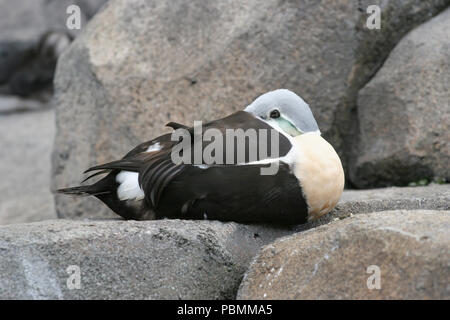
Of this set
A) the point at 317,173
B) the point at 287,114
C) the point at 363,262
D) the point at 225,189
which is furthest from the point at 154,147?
the point at 363,262

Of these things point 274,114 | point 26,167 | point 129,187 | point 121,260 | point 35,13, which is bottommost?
point 26,167

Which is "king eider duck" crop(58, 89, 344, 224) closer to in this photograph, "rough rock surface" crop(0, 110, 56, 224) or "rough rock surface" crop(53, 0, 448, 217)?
"rough rock surface" crop(53, 0, 448, 217)

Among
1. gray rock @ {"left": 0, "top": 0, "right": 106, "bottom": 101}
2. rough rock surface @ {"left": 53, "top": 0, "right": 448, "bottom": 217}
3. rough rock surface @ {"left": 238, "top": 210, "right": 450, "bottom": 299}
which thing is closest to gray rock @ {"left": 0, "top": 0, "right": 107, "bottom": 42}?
gray rock @ {"left": 0, "top": 0, "right": 106, "bottom": 101}

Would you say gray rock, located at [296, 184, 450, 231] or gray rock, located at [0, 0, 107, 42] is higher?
gray rock, located at [0, 0, 107, 42]

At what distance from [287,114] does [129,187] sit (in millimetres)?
775

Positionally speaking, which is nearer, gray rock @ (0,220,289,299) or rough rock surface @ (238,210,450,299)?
rough rock surface @ (238,210,450,299)

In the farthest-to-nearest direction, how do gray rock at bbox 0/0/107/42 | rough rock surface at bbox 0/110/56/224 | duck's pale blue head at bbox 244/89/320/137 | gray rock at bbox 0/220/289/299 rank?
gray rock at bbox 0/0/107/42 → rough rock surface at bbox 0/110/56/224 → duck's pale blue head at bbox 244/89/320/137 → gray rock at bbox 0/220/289/299

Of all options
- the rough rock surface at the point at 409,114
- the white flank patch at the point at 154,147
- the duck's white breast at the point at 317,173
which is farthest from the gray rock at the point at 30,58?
the duck's white breast at the point at 317,173

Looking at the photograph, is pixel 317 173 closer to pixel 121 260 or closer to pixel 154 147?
pixel 154 147

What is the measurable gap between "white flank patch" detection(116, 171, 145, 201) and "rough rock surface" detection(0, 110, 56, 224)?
2.48m

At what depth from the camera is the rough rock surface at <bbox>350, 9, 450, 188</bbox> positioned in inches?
164

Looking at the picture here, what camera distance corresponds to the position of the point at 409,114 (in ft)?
13.9

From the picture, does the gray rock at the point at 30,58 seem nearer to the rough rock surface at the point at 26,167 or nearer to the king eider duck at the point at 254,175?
the rough rock surface at the point at 26,167
